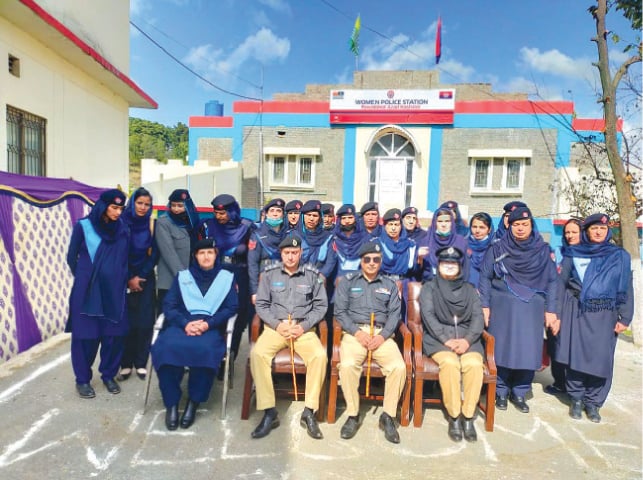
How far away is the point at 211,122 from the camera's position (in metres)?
14.0

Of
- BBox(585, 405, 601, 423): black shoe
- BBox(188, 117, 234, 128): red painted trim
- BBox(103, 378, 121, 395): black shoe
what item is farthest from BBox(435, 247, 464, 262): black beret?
BBox(188, 117, 234, 128): red painted trim

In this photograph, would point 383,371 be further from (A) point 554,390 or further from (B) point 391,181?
(B) point 391,181

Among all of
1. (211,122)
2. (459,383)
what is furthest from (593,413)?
(211,122)

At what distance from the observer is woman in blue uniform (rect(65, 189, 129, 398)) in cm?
342

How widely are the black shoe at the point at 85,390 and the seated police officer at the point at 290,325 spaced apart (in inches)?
59.0

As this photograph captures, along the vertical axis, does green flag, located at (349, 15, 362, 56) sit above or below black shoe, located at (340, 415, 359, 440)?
above

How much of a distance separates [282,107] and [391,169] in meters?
4.09

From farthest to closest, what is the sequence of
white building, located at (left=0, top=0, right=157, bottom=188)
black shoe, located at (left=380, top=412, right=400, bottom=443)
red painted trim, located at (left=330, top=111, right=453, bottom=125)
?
red painted trim, located at (left=330, top=111, right=453, bottom=125) → white building, located at (left=0, top=0, right=157, bottom=188) → black shoe, located at (left=380, top=412, right=400, bottom=443)

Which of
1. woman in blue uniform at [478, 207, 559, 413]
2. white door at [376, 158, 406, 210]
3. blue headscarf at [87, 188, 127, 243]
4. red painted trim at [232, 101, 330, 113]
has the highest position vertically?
red painted trim at [232, 101, 330, 113]

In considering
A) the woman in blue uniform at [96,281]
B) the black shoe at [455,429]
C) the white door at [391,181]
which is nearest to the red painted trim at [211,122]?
the white door at [391,181]

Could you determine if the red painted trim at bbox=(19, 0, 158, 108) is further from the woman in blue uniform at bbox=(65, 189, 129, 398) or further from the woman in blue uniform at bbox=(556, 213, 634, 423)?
the woman in blue uniform at bbox=(556, 213, 634, 423)

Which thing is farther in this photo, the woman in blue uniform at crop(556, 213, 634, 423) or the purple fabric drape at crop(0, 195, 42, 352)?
the purple fabric drape at crop(0, 195, 42, 352)

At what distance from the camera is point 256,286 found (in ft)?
12.9

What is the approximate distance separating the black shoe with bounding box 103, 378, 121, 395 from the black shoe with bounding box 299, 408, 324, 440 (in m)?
1.71
